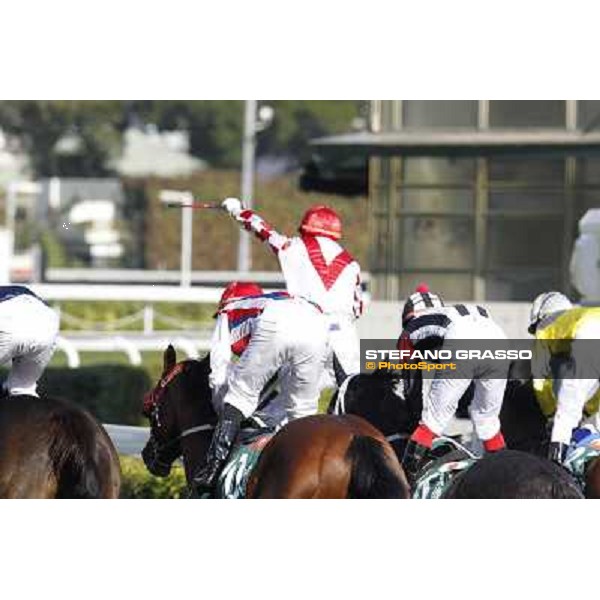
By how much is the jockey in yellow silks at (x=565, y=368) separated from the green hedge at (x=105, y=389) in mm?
3570

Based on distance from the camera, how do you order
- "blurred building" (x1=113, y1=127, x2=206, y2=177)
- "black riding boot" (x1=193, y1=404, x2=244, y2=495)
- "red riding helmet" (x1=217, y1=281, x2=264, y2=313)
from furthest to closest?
"blurred building" (x1=113, y1=127, x2=206, y2=177)
"red riding helmet" (x1=217, y1=281, x2=264, y2=313)
"black riding boot" (x1=193, y1=404, x2=244, y2=495)

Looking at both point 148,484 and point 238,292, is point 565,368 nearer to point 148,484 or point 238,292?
point 238,292

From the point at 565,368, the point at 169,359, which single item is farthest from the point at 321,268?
the point at 565,368

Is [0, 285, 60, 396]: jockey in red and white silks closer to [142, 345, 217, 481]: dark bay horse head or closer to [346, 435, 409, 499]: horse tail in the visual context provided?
[142, 345, 217, 481]: dark bay horse head

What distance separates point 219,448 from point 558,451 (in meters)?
1.29

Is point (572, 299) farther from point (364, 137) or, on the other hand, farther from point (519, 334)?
point (364, 137)

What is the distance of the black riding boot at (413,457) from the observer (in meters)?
6.57

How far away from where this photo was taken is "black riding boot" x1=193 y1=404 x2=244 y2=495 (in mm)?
6547

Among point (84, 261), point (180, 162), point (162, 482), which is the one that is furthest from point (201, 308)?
point (162, 482)

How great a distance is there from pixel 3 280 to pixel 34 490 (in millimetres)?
6735

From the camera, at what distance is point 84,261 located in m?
28.0

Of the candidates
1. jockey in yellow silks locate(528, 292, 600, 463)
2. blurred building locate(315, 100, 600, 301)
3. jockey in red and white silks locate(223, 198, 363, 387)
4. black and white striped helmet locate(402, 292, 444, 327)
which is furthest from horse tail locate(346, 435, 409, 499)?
blurred building locate(315, 100, 600, 301)

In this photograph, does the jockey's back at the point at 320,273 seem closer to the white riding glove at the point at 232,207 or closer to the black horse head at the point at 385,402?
the white riding glove at the point at 232,207

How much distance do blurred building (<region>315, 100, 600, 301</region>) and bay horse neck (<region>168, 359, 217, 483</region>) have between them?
3.88 meters
